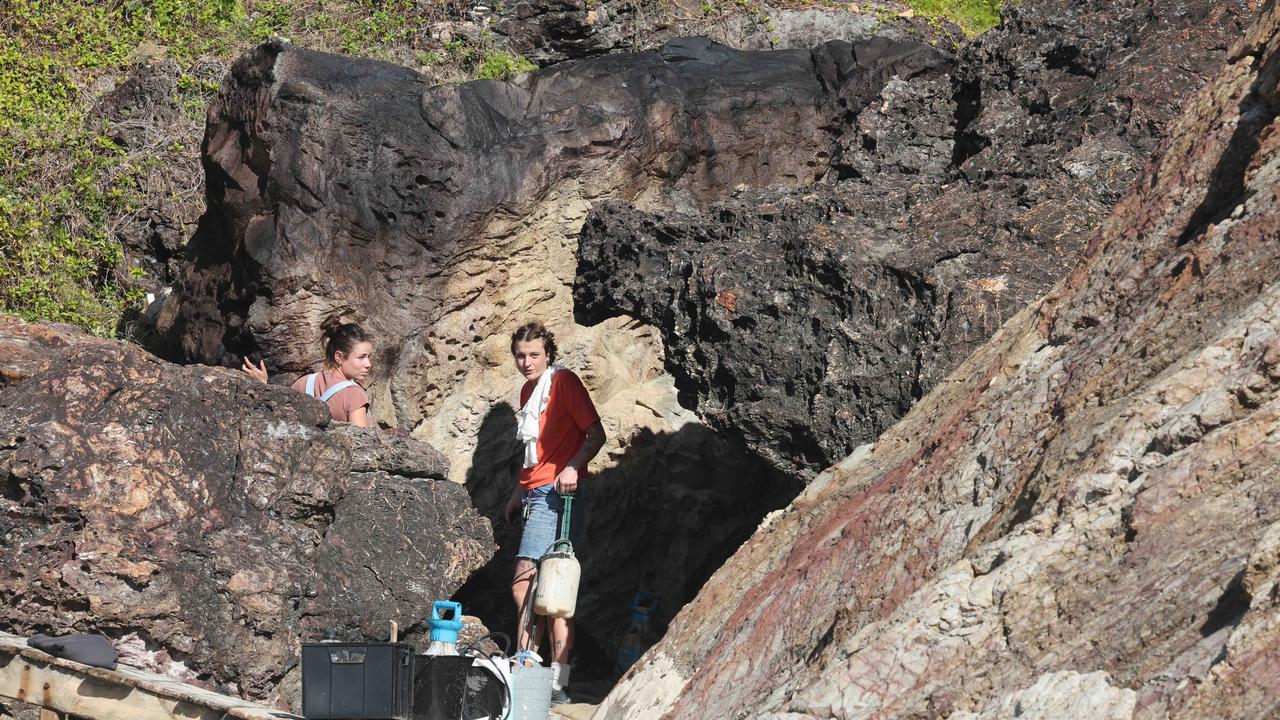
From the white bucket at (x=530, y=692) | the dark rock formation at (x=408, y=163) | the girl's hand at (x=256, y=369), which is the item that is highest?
Answer: the dark rock formation at (x=408, y=163)

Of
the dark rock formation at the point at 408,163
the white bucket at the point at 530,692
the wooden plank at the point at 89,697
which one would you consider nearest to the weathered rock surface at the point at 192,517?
the wooden plank at the point at 89,697

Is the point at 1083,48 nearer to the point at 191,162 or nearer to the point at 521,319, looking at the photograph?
the point at 521,319

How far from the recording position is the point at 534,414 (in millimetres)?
6113

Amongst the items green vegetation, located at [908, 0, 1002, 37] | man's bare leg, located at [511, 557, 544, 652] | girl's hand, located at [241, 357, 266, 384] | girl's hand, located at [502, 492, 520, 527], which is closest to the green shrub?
green vegetation, located at [908, 0, 1002, 37]

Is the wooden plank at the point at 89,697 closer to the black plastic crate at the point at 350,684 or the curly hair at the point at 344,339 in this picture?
the black plastic crate at the point at 350,684

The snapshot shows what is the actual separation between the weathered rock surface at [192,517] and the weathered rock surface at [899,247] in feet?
4.73

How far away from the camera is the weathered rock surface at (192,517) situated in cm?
506

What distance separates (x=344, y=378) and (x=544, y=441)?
0.95 metres

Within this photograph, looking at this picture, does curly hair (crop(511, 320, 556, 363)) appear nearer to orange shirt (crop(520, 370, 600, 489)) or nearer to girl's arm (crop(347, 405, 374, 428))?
orange shirt (crop(520, 370, 600, 489))

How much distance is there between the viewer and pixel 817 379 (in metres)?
5.59

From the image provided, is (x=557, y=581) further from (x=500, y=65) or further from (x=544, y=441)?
(x=500, y=65)

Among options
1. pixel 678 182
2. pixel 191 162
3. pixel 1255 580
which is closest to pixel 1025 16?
pixel 678 182

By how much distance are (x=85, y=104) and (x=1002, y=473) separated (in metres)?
9.00

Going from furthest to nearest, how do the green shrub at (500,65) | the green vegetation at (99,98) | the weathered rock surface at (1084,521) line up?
the green shrub at (500,65), the green vegetation at (99,98), the weathered rock surface at (1084,521)
